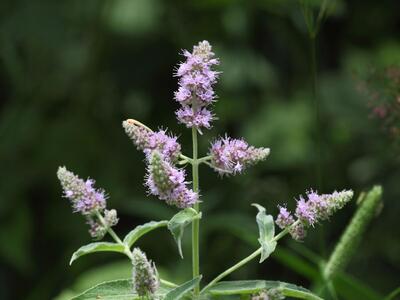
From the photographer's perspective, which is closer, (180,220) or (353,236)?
(180,220)

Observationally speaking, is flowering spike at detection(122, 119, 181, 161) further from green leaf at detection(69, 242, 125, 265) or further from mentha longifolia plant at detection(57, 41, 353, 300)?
green leaf at detection(69, 242, 125, 265)

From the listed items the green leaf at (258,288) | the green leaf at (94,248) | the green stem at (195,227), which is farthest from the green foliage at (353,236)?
the green leaf at (94,248)

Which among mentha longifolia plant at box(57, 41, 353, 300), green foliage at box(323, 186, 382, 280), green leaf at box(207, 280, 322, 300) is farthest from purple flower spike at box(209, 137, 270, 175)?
green foliage at box(323, 186, 382, 280)

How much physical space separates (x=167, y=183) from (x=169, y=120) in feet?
8.41

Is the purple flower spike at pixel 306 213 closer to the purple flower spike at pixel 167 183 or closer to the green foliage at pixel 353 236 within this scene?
the purple flower spike at pixel 167 183

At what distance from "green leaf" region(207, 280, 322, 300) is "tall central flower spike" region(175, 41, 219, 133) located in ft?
1.03

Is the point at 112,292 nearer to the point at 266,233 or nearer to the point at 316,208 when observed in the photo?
the point at 266,233

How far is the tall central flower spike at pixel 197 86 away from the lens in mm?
1447

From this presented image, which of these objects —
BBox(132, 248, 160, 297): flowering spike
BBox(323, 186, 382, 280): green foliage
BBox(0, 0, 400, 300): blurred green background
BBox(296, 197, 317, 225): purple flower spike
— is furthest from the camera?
BBox(0, 0, 400, 300): blurred green background

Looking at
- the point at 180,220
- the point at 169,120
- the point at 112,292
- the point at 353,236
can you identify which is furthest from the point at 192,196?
the point at 169,120

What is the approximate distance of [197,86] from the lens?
1.45 metres

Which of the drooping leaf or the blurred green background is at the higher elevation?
the blurred green background

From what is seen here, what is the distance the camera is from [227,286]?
1520 mm

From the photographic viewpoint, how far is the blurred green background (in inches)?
135
